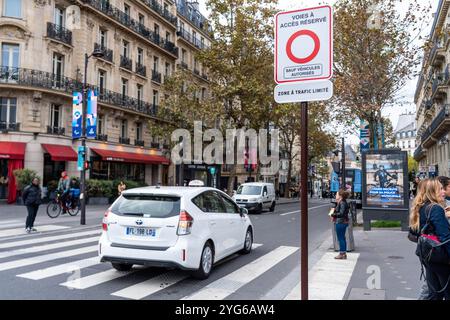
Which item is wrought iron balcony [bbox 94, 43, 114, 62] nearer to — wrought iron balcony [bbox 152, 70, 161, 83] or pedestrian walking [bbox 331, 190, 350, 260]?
wrought iron balcony [bbox 152, 70, 161, 83]

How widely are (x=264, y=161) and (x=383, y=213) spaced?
29465 millimetres

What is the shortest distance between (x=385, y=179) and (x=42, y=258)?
1107cm

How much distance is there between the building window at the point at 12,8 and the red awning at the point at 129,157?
9.76m

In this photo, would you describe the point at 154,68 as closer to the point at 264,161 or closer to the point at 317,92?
the point at 264,161

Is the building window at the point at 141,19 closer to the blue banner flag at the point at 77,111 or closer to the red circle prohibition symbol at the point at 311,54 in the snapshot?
the blue banner flag at the point at 77,111

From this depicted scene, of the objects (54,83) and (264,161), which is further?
(264,161)

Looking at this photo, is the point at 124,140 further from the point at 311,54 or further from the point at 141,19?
the point at 311,54

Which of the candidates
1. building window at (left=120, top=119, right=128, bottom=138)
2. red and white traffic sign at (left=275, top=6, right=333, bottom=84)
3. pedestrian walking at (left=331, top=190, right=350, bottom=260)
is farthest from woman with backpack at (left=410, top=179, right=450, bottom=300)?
building window at (left=120, top=119, right=128, bottom=138)

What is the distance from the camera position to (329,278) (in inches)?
274

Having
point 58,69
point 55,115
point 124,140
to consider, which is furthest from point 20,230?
point 124,140

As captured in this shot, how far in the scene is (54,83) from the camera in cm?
2605

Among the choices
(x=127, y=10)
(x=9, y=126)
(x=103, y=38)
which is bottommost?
(x=9, y=126)

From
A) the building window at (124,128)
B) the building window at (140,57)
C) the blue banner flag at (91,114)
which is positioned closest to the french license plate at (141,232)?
the blue banner flag at (91,114)
